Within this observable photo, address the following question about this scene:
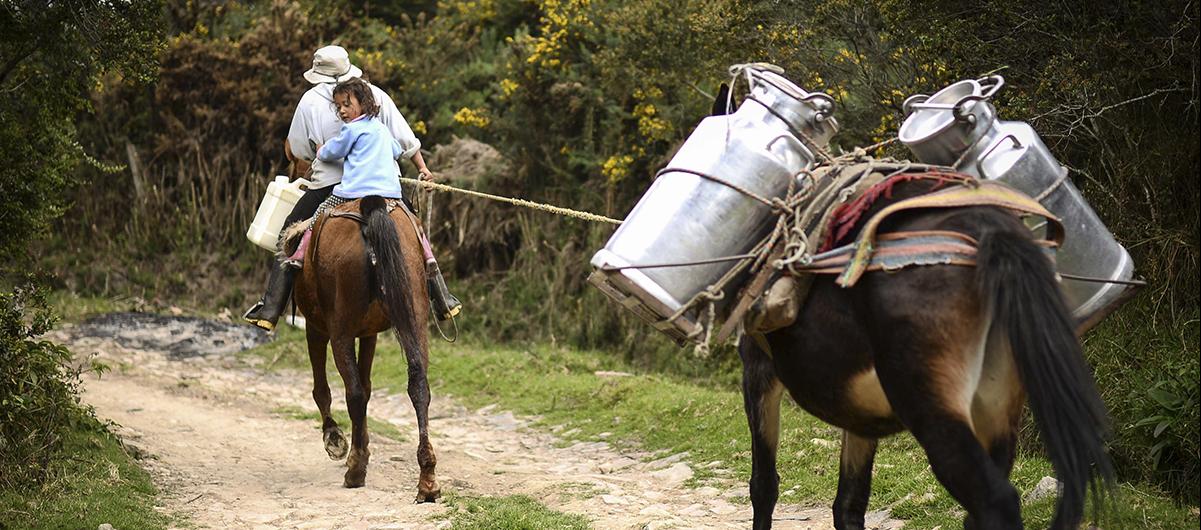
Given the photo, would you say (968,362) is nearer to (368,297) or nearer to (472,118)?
(368,297)

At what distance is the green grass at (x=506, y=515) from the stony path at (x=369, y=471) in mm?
103

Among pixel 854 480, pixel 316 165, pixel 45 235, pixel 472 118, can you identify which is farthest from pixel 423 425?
pixel 472 118

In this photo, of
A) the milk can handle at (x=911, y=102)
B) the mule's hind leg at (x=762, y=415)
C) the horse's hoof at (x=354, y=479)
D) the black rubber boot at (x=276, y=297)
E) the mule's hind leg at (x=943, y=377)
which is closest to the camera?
the mule's hind leg at (x=943, y=377)

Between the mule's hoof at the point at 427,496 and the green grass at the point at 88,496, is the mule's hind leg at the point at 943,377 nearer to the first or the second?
the mule's hoof at the point at 427,496

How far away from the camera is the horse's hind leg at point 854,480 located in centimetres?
532

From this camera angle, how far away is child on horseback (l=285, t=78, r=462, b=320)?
758cm

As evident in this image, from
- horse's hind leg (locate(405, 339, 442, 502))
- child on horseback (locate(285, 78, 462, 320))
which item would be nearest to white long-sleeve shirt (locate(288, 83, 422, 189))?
child on horseback (locate(285, 78, 462, 320))

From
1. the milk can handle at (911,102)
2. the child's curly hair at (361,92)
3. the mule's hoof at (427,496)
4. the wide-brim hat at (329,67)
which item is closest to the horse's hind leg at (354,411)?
the mule's hoof at (427,496)

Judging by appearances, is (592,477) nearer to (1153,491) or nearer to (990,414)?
(1153,491)

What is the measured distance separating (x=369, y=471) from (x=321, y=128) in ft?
7.21

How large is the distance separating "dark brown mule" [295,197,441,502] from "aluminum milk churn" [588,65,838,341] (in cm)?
282

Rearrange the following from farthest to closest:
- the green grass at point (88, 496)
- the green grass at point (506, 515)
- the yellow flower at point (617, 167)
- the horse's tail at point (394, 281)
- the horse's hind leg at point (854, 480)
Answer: the yellow flower at point (617, 167)
the horse's tail at point (394, 281)
the green grass at point (506, 515)
the green grass at point (88, 496)
the horse's hind leg at point (854, 480)

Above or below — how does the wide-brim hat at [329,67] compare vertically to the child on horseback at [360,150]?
above

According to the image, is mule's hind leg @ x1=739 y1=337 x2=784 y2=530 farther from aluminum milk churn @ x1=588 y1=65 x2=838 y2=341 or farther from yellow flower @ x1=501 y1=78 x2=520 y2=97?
yellow flower @ x1=501 y1=78 x2=520 y2=97
